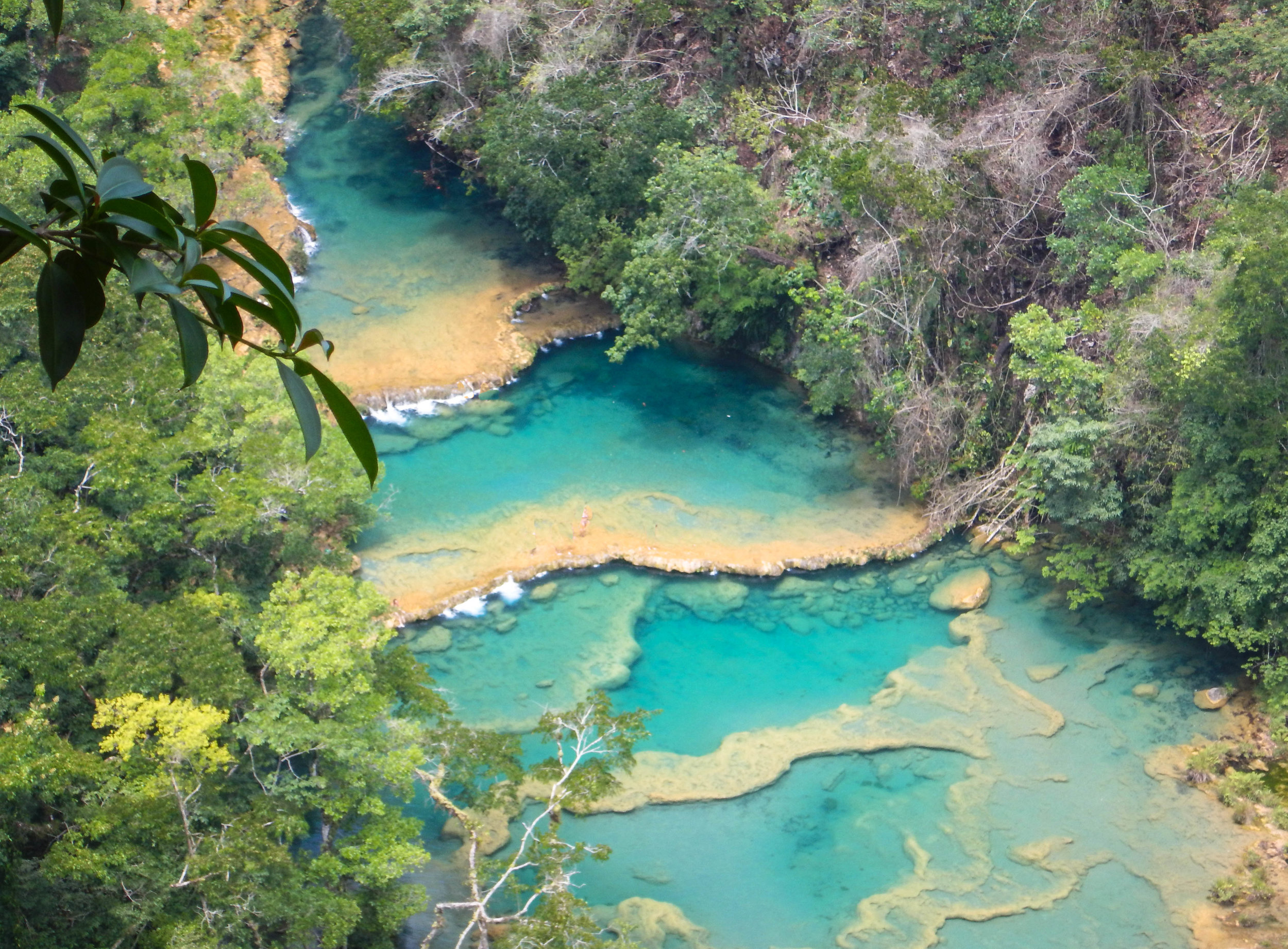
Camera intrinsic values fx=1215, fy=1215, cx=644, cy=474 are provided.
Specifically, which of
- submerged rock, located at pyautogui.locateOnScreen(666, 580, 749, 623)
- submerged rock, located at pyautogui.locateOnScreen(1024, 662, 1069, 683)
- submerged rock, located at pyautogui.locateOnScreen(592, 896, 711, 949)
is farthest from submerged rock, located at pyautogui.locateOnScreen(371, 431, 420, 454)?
submerged rock, located at pyautogui.locateOnScreen(1024, 662, 1069, 683)

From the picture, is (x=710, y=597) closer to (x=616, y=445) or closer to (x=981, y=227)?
(x=616, y=445)

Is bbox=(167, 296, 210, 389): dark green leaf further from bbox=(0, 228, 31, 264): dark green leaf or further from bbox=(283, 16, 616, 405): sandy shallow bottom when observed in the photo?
bbox=(283, 16, 616, 405): sandy shallow bottom

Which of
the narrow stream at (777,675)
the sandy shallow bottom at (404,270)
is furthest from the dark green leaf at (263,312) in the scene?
the sandy shallow bottom at (404,270)

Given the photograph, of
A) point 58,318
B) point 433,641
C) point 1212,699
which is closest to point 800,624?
point 433,641

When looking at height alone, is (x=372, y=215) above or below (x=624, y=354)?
above

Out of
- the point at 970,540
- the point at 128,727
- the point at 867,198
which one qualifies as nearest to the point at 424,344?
the point at 867,198

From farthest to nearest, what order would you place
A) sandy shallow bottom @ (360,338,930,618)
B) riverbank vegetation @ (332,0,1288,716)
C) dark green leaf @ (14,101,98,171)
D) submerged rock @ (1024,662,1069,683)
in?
sandy shallow bottom @ (360,338,930,618)
submerged rock @ (1024,662,1069,683)
riverbank vegetation @ (332,0,1288,716)
dark green leaf @ (14,101,98,171)

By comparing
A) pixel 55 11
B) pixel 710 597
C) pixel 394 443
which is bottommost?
pixel 710 597

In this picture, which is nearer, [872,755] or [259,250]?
[259,250]
